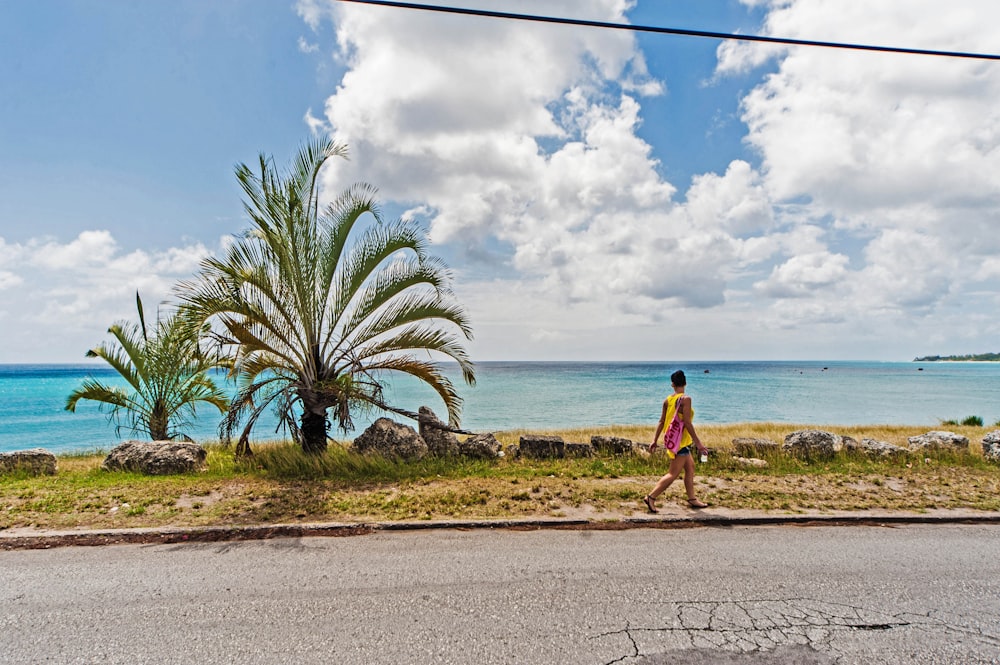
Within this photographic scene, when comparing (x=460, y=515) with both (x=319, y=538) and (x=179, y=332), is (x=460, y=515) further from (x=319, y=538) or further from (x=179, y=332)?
(x=179, y=332)

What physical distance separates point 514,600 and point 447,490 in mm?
2881

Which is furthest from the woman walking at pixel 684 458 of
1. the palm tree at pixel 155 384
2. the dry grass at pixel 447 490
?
the palm tree at pixel 155 384

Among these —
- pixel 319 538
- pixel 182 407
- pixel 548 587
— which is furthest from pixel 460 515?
pixel 182 407

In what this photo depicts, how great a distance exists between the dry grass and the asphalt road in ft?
2.37

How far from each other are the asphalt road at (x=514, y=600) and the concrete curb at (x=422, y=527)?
0.62 ft

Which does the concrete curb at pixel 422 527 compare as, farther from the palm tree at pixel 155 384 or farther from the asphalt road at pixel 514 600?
the palm tree at pixel 155 384

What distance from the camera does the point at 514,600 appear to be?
3.75 metres

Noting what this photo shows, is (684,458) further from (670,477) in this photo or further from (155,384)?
(155,384)

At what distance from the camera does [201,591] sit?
390 cm

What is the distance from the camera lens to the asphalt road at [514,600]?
10.3ft

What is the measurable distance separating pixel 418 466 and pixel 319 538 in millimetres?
2761

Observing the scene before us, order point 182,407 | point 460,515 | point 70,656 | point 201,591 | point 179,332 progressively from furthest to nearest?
point 182,407, point 179,332, point 460,515, point 201,591, point 70,656

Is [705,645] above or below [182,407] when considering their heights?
below

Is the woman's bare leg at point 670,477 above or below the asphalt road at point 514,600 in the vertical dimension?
above
